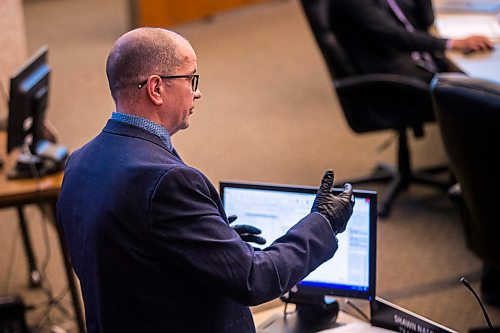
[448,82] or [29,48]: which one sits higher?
[448,82]

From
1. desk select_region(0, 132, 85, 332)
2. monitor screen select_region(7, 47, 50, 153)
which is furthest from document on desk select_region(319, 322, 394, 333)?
monitor screen select_region(7, 47, 50, 153)

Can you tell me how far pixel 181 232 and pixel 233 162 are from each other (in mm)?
3077

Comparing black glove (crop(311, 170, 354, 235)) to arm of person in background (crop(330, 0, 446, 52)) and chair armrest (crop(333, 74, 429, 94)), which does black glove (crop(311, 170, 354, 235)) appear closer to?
chair armrest (crop(333, 74, 429, 94))

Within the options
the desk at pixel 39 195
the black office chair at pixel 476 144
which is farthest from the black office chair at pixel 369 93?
the desk at pixel 39 195

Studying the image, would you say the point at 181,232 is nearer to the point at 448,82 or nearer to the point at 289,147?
the point at 448,82

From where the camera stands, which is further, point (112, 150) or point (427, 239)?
point (427, 239)

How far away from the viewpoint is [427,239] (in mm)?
3939

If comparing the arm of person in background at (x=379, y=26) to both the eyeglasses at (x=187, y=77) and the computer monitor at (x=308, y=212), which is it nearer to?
the computer monitor at (x=308, y=212)

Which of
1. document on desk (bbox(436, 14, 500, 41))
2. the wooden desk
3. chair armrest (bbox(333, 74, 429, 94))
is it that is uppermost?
document on desk (bbox(436, 14, 500, 41))

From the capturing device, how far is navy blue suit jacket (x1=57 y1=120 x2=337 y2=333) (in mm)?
1709

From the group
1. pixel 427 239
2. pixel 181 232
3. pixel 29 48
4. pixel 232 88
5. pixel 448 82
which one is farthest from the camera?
pixel 29 48

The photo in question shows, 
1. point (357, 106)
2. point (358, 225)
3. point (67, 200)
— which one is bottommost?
point (357, 106)

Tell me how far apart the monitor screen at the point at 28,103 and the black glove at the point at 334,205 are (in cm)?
152

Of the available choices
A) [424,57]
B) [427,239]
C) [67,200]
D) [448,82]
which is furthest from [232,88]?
[67,200]
